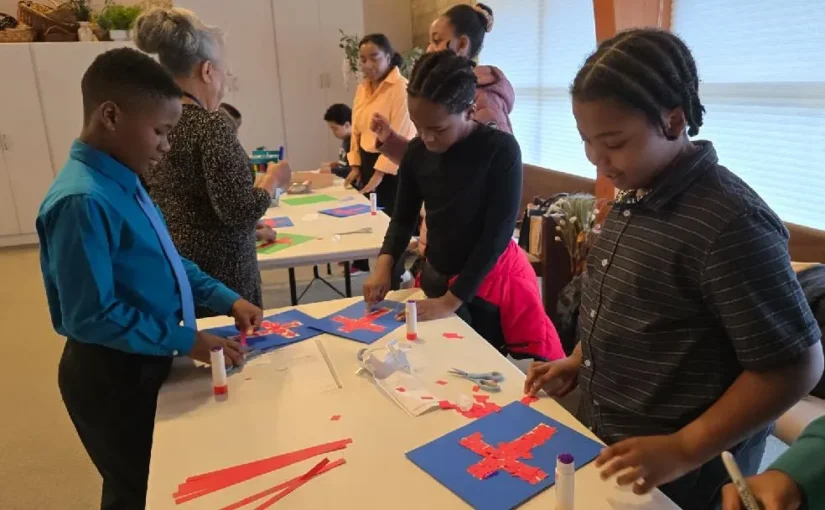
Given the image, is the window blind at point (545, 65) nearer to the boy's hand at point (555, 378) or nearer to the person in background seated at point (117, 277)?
the boy's hand at point (555, 378)

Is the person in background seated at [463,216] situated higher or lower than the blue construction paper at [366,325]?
higher

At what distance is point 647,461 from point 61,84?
21.0ft

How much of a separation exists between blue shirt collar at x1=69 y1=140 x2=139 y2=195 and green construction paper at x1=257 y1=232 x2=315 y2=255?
1.15 m

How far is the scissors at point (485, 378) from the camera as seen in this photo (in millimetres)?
1336

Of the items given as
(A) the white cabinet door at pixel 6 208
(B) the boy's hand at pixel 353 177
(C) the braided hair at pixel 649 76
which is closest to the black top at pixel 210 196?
(C) the braided hair at pixel 649 76

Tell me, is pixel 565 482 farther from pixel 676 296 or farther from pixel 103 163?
pixel 103 163

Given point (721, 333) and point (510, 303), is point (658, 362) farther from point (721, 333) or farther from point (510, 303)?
point (510, 303)

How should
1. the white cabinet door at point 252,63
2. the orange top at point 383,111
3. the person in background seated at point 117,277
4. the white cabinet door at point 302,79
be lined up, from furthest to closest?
the white cabinet door at point 302,79
the white cabinet door at point 252,63
the orange top at point 383,111
the person in background seated at point 117,277

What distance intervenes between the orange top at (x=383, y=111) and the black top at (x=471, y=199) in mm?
1959

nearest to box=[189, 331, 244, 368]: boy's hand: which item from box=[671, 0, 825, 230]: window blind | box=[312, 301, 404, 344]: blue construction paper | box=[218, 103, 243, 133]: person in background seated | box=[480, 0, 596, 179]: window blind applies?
box=[312, 301, 404, 344]: blue construction paper

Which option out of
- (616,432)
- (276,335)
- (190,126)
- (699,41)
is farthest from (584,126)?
(699,41)

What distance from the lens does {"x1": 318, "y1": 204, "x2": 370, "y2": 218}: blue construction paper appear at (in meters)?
3.15

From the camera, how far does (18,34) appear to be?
18.9 feet

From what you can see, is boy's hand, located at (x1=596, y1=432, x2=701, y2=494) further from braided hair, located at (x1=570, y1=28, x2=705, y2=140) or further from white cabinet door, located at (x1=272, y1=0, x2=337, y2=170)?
white cabinet door, located at (x1=272, y1=0, x2=337, y2=170)
